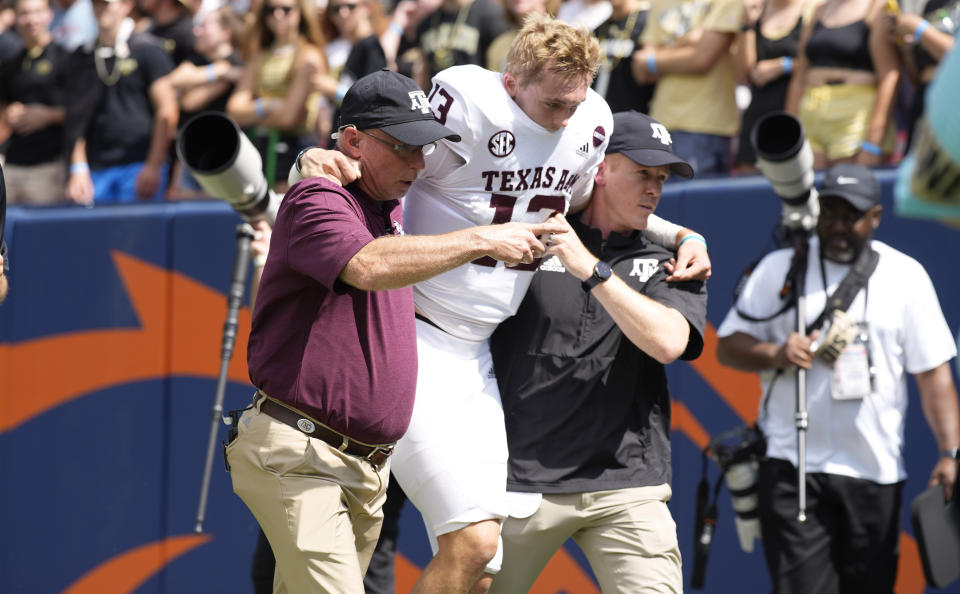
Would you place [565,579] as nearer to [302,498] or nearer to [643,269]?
[643,269]

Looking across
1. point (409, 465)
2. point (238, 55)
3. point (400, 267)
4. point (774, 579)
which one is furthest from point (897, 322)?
point (238, 55)

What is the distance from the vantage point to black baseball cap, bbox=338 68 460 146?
147 inches

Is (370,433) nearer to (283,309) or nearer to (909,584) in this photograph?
(283,309)

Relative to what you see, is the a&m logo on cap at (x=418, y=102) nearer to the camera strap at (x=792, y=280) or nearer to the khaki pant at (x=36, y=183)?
the camera strap at (x=792, y=280)

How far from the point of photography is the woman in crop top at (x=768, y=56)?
267 inches

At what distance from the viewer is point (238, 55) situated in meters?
8.82

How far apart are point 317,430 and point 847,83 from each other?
384cm

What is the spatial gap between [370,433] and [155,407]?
4077 mm

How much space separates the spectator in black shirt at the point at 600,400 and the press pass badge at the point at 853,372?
114cm

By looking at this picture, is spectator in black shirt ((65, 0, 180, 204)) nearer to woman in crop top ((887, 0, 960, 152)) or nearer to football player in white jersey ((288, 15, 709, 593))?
woman in crop top ((887, 0, 960, 152))

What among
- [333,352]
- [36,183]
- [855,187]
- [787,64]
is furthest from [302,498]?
[36,183]

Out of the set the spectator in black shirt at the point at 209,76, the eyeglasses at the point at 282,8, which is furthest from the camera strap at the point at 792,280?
the spectator in black shirt at the point at 209,76

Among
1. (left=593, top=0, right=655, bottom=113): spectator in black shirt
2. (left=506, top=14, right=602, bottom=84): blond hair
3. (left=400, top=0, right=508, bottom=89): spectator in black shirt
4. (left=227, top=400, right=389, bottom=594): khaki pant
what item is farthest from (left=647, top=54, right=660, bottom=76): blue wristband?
Result: (left=227, top=400, right=389, bottom=594): khaki pant

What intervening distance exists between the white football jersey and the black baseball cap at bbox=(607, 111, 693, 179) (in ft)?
0.22
